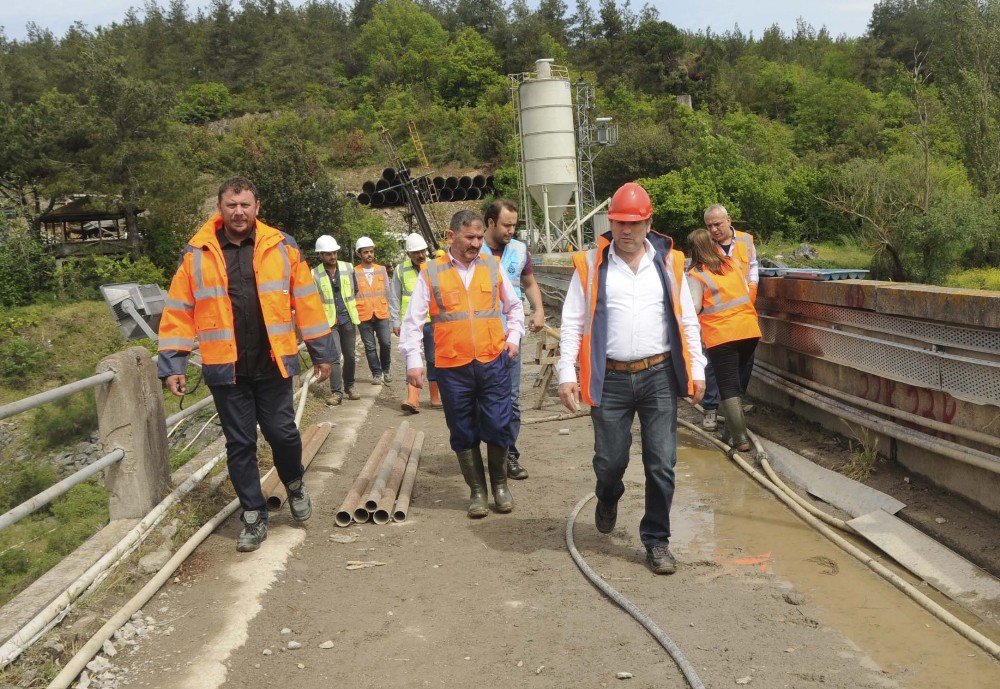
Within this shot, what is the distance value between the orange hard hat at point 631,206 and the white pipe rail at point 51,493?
3.10 metres

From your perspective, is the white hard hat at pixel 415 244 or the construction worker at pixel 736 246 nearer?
the construction worker at pixel 736 246

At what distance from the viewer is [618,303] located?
4918 millimetres

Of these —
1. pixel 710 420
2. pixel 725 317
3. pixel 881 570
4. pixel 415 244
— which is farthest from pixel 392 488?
pixel 415 244

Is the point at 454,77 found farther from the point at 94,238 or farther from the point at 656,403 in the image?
the point at 656,403

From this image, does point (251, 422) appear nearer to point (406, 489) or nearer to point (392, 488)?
point (392, 488)

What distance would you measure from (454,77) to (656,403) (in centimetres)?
7391

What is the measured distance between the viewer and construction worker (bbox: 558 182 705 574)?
4.91 meters

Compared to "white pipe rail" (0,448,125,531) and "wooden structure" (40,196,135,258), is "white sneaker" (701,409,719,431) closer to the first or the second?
"white pipe rail" (0,448,125,531)

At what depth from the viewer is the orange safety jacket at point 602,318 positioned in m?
4.90

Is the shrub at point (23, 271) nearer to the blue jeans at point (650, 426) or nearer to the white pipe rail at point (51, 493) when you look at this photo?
the white pipe rail at point (51, 493)

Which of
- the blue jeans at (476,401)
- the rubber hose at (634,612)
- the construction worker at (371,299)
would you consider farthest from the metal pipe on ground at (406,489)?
the construction worker at (371,299)

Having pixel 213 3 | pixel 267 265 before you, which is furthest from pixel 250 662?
pixel 213 3

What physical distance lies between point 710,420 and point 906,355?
2.45 metres

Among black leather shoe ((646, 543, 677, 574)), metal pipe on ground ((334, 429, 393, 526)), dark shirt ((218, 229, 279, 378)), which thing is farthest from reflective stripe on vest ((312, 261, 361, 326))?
black leather shoe ((646, 543, 677, 574))
